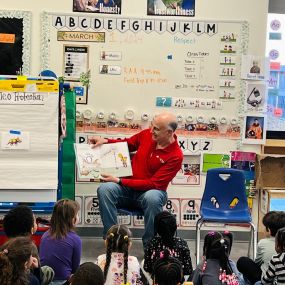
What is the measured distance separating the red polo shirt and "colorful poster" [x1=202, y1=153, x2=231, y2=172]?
0.59 meters

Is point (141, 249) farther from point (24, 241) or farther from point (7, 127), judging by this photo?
point (24, 241)

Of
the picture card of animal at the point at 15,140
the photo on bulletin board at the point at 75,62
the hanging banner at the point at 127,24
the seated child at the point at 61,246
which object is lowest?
the seated child at the point at 61,246

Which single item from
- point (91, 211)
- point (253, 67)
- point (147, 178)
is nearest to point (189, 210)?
point (147, 178)

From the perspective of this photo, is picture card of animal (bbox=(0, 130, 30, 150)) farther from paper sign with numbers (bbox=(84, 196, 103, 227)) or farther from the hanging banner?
the hanging banner

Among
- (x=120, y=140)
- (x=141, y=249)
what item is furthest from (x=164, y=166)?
(x=141, y=249)

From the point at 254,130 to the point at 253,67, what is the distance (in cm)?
54

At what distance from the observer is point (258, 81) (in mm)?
4438

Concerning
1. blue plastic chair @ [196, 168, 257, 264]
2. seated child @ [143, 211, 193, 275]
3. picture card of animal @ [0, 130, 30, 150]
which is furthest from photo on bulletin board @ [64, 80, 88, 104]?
seated child @ [143, 211, 193, 275]

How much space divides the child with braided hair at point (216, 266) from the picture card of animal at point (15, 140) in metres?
1.56

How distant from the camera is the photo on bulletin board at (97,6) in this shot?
432 centimetres

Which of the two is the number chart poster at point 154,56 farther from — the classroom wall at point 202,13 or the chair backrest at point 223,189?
the chair backrest at point 223,189

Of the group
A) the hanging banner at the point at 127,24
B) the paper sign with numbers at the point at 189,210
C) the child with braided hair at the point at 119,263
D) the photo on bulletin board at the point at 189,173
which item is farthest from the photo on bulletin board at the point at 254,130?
the child with braided hair at the point at 119,263

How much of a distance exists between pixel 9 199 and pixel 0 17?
1.62 m

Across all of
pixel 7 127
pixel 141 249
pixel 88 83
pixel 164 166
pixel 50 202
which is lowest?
pixel 141 249
